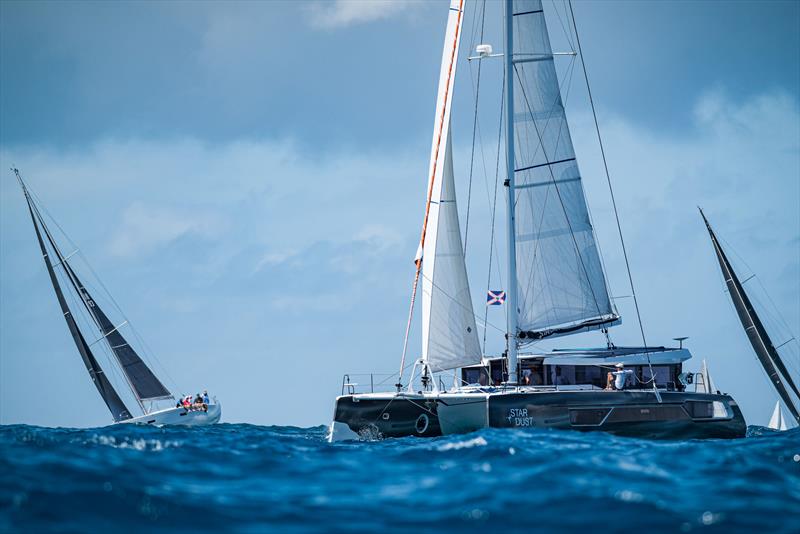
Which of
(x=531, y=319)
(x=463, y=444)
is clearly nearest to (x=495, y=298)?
(x=531, y=319)

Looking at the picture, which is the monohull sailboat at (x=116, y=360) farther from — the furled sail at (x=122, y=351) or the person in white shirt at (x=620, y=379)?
the person in white shirt at (x=620, y=379)

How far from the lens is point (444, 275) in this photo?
2531cm

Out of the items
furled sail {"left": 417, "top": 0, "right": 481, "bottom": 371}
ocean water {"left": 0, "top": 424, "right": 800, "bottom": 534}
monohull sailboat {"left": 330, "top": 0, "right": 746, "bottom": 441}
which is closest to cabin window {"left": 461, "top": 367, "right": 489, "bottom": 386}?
monohull sailboat {"left": 330, "top": 0, "right": 746, "bottom": 441}

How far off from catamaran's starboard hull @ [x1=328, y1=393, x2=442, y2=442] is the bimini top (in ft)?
17.4

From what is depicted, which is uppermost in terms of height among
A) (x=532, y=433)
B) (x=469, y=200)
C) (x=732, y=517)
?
(x=469, y=200)

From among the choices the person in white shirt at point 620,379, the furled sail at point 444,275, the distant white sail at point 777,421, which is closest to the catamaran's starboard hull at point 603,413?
the person in white shirt at point 620,379

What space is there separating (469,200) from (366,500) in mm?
19589

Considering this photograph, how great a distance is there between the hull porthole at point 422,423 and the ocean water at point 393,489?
764 cm

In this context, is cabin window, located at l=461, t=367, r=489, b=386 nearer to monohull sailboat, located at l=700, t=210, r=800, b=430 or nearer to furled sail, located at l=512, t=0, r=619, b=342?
furled sail, located at l=512, t=0, r=619, b=342

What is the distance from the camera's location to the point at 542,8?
96.7ft

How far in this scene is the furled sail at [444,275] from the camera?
24.8 m

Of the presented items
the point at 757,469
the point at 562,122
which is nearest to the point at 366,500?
the point at 757,469

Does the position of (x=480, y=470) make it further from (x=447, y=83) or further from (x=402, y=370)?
(x=447, y=83)

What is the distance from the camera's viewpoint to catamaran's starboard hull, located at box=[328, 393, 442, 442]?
908 inches
